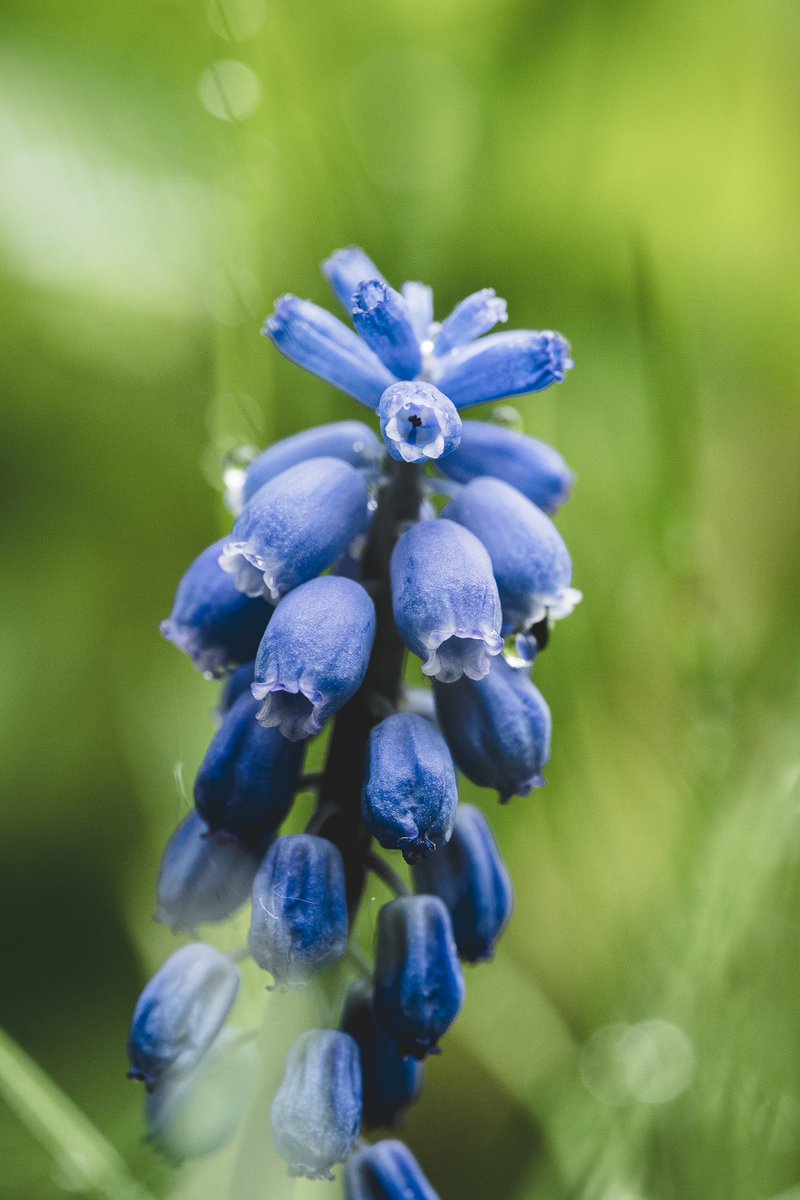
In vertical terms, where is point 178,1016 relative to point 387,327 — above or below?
below

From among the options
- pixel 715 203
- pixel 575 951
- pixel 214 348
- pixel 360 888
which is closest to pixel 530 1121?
pixel 575 951

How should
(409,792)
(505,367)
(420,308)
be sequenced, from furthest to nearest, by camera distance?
1. (420,308)
2. (505,367)
3. (409,792)

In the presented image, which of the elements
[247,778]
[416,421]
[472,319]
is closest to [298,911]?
[247,778]

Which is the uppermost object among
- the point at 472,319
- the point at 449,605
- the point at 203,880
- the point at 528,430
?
the point at 528,430

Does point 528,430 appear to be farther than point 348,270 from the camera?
Yes

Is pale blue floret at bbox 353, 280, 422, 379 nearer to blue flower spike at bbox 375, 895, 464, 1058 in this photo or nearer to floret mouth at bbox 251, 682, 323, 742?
floret mouth at bbox 251, 682, 323, 742

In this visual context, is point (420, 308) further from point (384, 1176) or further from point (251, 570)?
point (384, 1176)

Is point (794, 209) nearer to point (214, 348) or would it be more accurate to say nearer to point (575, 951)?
point (214, 348)
